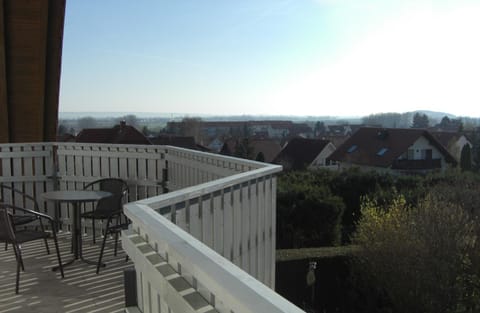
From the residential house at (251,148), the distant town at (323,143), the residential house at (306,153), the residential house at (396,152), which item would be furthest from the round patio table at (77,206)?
the residential house at (306,153)

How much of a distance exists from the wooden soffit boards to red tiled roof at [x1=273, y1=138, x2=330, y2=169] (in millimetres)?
27042

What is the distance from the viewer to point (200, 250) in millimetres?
1388

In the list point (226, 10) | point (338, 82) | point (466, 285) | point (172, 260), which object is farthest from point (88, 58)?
point (338, 82)

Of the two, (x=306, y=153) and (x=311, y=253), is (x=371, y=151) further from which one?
(x=311, y=253)

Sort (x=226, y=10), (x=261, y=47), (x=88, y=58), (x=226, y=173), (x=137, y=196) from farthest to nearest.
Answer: (x=261, y=47) < (x=88, y=58) < (x=226, y=10) < (x=137, y=196) < (x=226, y=173)

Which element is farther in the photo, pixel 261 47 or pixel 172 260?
pixel 261 47

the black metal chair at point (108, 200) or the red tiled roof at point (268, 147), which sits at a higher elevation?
the black metal chair at point (108, 200)

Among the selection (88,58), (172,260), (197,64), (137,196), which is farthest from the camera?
(197,64)

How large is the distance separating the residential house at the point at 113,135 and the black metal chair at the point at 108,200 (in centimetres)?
1862

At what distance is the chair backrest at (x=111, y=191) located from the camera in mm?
4952

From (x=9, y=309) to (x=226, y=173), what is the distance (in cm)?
200

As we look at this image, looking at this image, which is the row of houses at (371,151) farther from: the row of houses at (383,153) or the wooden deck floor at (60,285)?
the wooden deck floor at (60,285)

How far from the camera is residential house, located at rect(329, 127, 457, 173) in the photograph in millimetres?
31594

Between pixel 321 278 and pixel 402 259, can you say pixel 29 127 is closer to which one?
pixel 321 278
